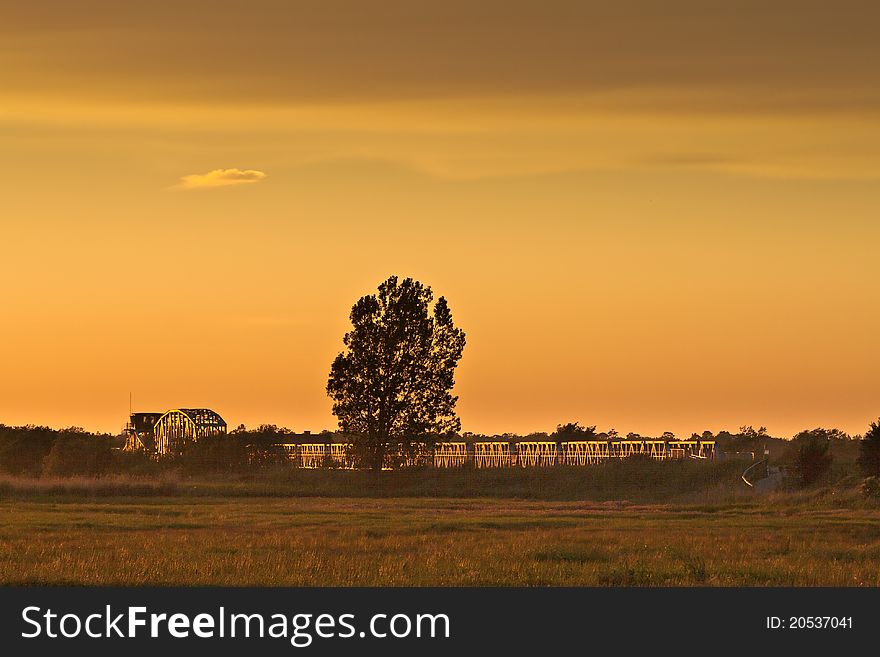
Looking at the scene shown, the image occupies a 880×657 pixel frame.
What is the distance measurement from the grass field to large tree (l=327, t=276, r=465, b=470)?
36.3 m

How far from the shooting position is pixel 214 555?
116ft

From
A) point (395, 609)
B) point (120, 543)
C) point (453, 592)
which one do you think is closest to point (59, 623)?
point (395, 609)

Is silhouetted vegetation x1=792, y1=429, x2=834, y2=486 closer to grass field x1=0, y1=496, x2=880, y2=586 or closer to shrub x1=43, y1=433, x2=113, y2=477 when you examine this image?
grass field x1=0, y1=496, x2=880, y2=586

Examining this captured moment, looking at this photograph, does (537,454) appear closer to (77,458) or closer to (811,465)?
(811,465)

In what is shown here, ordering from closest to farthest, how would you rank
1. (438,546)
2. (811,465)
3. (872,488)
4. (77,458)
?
1. (438,546)
2. (872,488)
3. (811,465)
4. (77,458)

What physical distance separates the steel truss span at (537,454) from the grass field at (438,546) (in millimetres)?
39131

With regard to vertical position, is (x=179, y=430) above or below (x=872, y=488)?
above

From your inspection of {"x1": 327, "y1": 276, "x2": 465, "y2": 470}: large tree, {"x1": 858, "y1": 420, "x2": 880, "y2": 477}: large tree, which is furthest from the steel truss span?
{"x1": 858, "y1": 420, "x2": 880, "y2": 477}: large tree

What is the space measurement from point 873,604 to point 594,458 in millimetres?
83963

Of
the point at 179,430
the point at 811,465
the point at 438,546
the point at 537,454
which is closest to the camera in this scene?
the point at 438,546

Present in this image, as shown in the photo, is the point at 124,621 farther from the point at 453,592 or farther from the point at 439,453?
the point at 439,453

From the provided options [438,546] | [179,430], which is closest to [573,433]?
[179,430]

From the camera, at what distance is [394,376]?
101 meters

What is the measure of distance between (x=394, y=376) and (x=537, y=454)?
13777 mm
